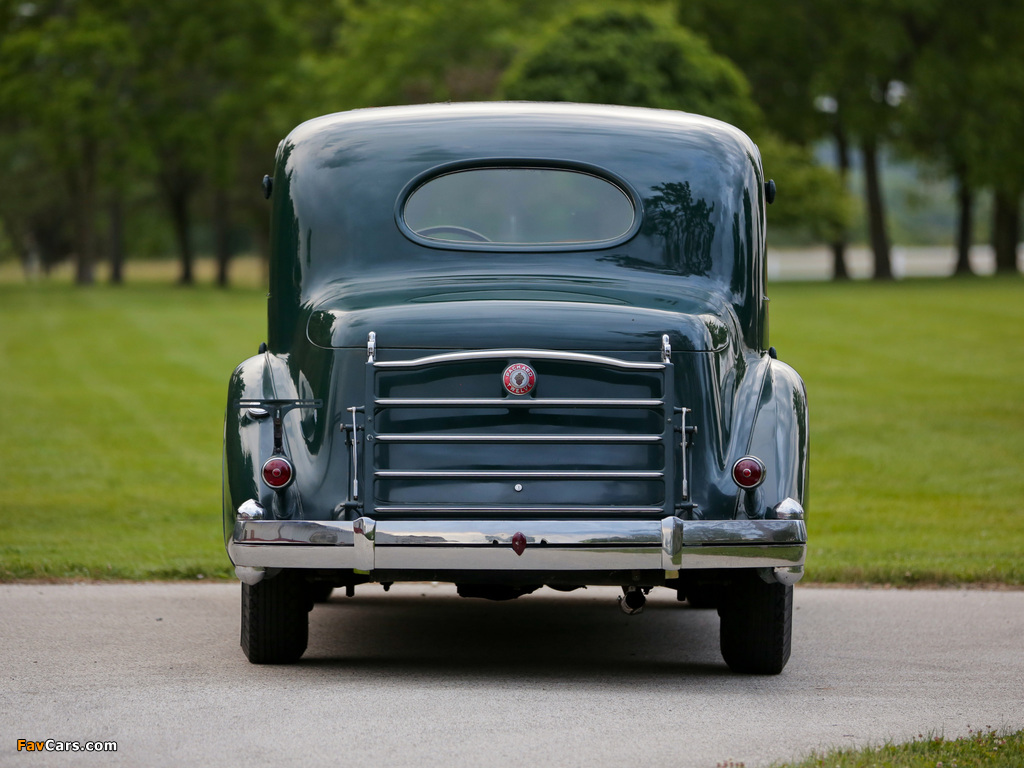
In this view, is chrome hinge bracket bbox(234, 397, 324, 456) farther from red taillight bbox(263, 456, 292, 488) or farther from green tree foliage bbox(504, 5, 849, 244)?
green tree foliage bbox(504, 5, 849, 244)

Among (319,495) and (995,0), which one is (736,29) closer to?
(995,0)

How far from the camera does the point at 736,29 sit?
4338 cm

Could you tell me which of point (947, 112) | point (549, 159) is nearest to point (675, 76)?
point (947, 112)

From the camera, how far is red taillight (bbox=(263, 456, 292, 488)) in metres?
5.52

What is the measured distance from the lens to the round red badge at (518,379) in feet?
17.7

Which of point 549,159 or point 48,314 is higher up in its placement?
point 549,159

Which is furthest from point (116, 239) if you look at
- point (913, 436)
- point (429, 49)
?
point (913, 436)

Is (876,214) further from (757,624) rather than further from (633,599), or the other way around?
(633,599)

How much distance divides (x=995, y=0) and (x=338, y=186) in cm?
3733

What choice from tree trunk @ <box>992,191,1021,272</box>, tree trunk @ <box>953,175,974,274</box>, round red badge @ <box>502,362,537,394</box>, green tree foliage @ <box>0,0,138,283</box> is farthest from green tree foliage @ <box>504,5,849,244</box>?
round red badge @ <box>502,362,537,394</box>

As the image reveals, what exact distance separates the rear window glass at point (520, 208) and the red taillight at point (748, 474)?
1.27 meters

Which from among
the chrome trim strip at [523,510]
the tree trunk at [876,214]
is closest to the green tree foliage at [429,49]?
the tree trunk at [876,214]

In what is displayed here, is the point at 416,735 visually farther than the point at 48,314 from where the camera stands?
No

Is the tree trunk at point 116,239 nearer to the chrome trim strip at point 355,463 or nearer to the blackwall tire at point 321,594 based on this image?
the blackwall tire at point 321,594
